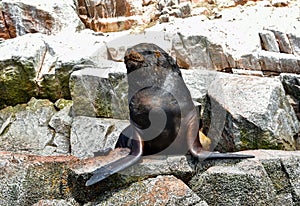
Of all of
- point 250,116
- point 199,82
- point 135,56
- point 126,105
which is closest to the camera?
point 135,56

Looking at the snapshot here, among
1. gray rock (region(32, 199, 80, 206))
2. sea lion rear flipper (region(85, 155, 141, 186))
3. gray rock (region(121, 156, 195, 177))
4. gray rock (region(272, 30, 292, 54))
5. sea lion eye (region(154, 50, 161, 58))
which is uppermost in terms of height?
sea lion eye (region(154, 50, 161, 58))

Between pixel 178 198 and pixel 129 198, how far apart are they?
0.35m

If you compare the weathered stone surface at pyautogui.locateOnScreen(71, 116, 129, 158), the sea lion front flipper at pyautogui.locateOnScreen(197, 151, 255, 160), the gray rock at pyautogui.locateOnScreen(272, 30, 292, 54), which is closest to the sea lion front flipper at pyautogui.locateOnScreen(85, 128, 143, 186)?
the sea lion front flipper at pyautogui.locateOnScreen(197, 151, 255, 160)

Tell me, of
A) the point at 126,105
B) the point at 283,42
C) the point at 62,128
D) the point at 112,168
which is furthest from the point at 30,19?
the point at 112,168

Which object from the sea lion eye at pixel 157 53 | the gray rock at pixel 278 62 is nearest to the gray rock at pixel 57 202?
the sea lion eye at pixel 157 53

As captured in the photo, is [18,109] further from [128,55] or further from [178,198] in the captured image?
[178,198]

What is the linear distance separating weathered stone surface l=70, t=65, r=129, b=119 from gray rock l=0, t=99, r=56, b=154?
0.58 metres

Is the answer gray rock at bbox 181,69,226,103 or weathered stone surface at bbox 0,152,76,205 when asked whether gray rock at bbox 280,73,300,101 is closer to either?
gray rock at bbox 181,69,226,103

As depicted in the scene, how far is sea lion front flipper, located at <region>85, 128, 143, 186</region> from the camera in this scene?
107 inches

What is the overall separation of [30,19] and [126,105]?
5337 mm

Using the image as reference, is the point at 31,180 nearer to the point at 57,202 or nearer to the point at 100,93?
the point at 57,202

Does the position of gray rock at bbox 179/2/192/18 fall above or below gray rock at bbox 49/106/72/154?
above

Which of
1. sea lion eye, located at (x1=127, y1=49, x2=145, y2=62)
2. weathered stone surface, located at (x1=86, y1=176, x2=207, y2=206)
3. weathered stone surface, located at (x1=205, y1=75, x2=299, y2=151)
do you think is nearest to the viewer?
weathered stone surface, located at (x1=86, y1=176, x2=207, y2=206)

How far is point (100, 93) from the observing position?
6.20 meters
